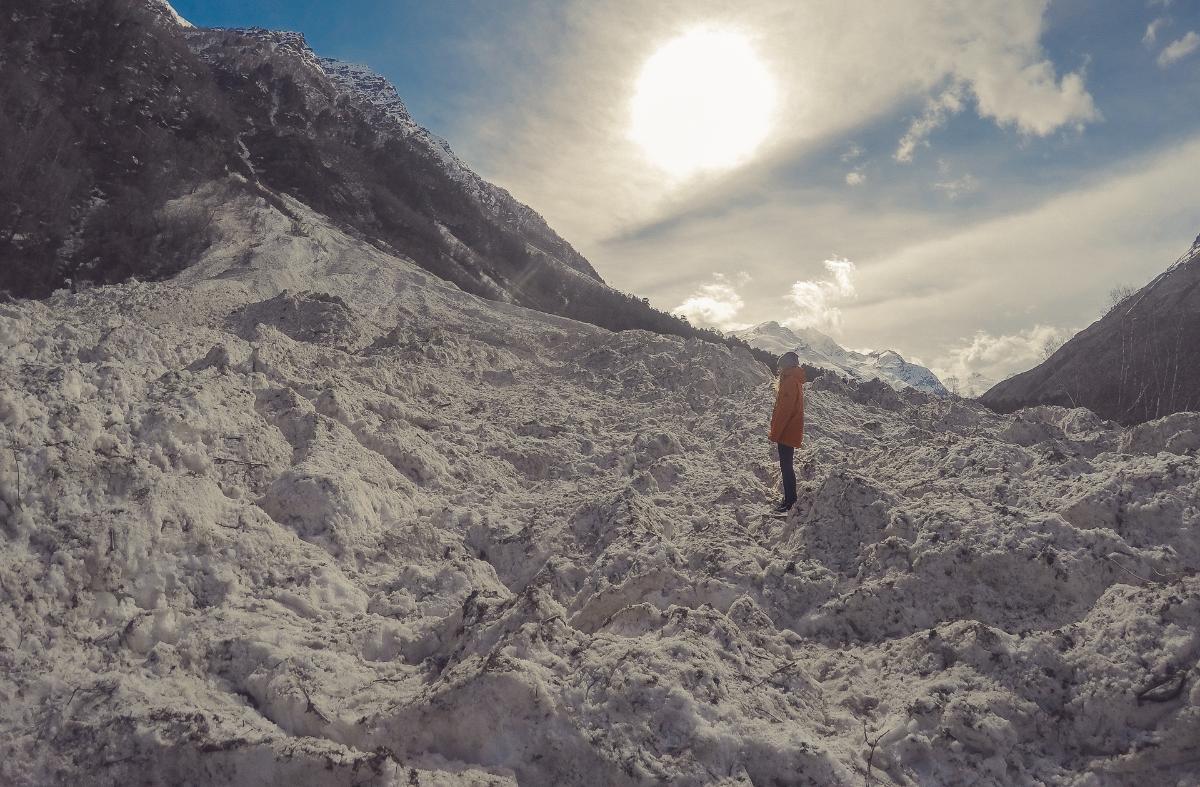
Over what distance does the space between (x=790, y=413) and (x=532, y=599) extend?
3.76 meters

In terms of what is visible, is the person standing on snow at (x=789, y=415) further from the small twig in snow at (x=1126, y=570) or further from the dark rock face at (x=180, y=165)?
the dark rock face at (x=180, y=165)

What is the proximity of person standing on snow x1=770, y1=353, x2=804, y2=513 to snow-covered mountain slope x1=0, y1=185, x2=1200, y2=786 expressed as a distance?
549 mm

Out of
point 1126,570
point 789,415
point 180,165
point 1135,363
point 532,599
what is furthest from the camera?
point 1135,363

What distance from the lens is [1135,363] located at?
4066cm

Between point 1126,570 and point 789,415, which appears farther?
point 789,415

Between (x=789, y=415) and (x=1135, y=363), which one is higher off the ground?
(x=1135, y=363)

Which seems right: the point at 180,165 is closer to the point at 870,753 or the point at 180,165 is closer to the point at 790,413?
the point at 790,413

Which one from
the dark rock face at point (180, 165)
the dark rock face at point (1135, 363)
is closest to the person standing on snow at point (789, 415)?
the dark rock face at point (180, 165)

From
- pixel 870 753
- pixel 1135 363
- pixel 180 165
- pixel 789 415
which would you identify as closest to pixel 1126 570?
pixel 870 753

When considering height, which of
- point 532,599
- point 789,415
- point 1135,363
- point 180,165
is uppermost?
point 180,165

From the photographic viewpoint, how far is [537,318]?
1784cm

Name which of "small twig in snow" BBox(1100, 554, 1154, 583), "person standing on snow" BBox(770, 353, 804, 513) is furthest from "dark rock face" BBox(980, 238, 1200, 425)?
"small twig in snow" BBox(1100, 554, 1154, 583)

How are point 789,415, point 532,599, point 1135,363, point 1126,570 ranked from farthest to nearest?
point 1135,363
point 789,415
point 1126,570
point 532,599

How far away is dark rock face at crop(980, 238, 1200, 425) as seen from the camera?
30.2 m
